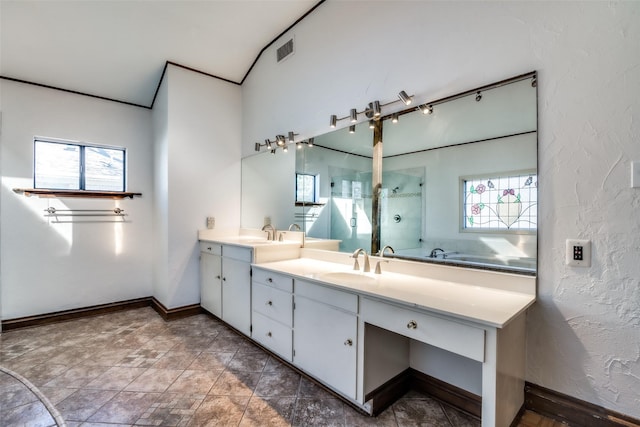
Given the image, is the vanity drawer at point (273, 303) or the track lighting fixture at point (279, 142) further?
the track lighting fixture at point (279, 142)

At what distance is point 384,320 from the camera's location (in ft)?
5.10

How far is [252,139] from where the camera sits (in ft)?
12.0

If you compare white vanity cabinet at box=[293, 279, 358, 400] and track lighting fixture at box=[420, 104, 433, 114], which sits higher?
track lighting fixture at box=[420, 104, 433, 114]

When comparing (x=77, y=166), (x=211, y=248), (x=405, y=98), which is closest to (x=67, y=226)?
(x=77, y=166)

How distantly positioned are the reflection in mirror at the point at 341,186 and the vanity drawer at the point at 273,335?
0.84 m

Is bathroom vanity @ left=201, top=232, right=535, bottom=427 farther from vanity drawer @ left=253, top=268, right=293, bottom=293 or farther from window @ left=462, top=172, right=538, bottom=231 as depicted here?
window @ left=462, top=172, right=538, bottom=231

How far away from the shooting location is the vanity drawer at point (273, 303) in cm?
216

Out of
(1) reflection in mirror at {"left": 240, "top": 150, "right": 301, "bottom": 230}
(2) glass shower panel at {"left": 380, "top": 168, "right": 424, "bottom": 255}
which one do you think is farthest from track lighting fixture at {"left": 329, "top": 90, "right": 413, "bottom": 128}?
(1) reflection in mirror at {"left": 240, "top": 150, "right": 301, "bottom": 230}

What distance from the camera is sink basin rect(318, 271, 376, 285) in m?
1.87

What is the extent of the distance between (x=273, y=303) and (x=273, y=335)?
25 cm

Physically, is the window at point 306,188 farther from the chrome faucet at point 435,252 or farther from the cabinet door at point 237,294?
the chrome faucet at point 435,252

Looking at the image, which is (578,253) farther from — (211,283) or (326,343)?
(211,283)

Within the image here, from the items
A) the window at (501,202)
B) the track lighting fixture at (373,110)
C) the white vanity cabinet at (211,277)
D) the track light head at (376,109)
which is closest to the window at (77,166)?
the white vanity cabinet at (211,277)

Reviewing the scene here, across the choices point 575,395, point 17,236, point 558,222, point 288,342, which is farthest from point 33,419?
point 558,222
